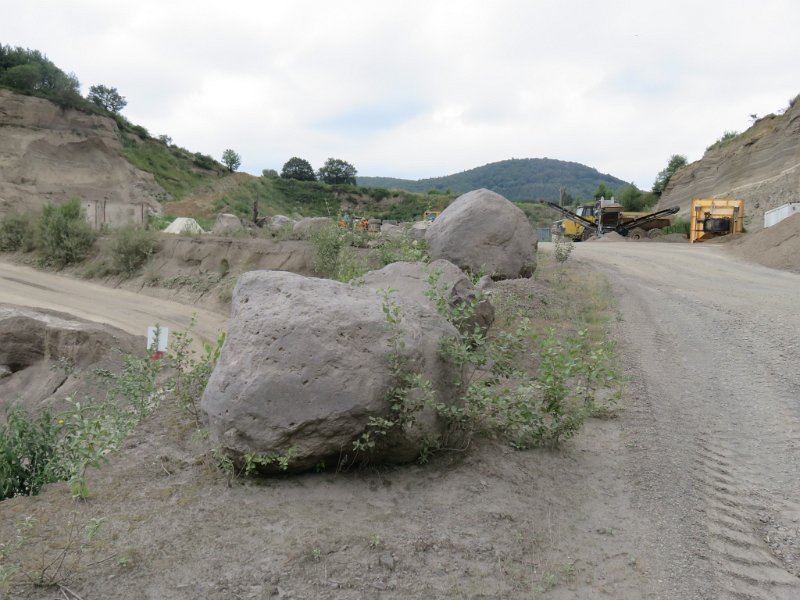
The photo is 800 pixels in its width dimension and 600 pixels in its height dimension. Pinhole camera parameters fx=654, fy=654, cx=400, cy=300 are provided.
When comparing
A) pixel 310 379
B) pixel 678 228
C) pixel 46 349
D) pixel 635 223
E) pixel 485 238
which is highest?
pixel 635 223

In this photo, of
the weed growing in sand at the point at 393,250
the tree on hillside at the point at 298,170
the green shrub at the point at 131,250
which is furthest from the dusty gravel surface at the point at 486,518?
the tree on hillside at the point at 298,170

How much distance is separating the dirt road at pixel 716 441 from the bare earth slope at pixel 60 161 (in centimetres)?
2466

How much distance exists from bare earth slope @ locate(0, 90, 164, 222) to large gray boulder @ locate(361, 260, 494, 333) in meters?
23.7

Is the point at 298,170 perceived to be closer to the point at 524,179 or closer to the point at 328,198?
the point at 328,198

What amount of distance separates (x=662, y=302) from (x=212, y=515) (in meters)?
7.87

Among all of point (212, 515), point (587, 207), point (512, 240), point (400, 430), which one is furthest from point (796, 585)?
point (587, 207)

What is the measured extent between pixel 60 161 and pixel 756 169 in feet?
112

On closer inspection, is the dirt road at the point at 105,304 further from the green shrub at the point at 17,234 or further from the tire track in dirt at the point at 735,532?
the tire track in dirt at the point at 735,532

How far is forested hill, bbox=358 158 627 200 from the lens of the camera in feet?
367

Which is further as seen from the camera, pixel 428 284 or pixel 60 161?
pixel 60 161

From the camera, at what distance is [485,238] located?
1046 centimetres

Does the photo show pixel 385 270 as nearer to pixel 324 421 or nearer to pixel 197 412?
pixel 197 412

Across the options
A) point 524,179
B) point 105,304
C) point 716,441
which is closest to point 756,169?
point 105,304

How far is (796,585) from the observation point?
314cm
